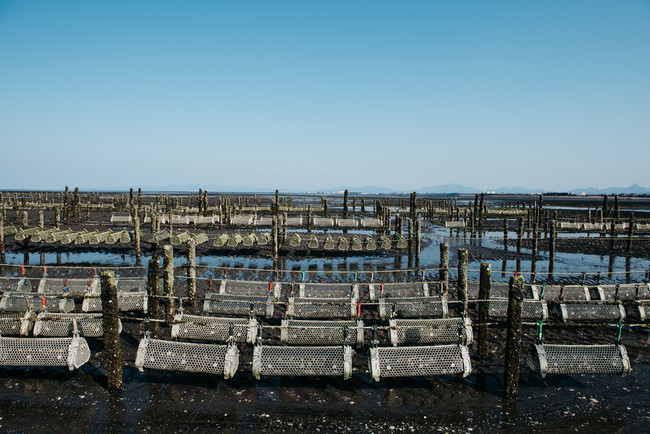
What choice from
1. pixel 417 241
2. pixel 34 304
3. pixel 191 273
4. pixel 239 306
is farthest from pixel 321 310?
pixel 417 241

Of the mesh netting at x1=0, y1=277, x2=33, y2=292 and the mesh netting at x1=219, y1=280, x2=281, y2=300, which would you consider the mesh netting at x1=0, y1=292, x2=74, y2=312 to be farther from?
the mesh netting at x1=219, y1=280, x2=281, y2=300

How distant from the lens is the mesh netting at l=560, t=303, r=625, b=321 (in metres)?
12.5

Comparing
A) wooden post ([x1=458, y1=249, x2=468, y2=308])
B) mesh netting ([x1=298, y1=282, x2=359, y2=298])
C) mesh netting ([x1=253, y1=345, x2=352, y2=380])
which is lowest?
mesh netting ([x1=253, y1=345, x2=352, y2=380])

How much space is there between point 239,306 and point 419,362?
6.09 m

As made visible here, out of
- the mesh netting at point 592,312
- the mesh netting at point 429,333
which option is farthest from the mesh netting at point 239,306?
the mesh netting at point 592,312

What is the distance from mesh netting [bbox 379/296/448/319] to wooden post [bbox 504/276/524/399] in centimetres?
330

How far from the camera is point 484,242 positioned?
1312 inches

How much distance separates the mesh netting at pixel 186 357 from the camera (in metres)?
8.75

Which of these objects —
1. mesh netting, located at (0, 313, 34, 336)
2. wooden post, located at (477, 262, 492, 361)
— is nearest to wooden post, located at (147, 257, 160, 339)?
mesh netting, located at (0, 313, 34, 336)

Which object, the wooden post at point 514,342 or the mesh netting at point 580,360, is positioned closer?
the wooden post at point 514,342

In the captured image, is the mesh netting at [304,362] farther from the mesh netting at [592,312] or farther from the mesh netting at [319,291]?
the mesh netting at [592,312]

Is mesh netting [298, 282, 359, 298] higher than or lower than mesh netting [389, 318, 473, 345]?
higher

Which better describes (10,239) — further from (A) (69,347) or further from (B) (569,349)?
(B) (569,349)

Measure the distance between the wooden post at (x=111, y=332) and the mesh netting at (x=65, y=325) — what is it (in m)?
2.31
